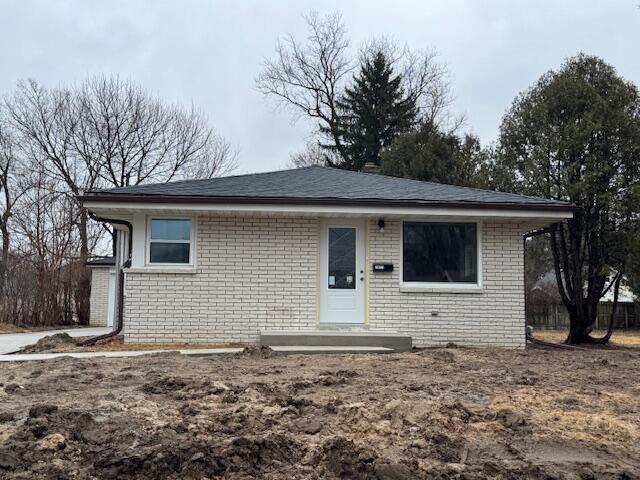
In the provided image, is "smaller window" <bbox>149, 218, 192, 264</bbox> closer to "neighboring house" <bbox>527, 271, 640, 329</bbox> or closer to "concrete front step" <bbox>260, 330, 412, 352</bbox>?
"concrete front step" <bbox>260, 330, 412, 352</bbox>

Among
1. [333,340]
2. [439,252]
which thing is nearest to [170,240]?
[333,340]

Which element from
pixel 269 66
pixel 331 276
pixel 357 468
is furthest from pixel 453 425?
pixel 269 66

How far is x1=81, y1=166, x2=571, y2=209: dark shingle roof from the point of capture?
9695 mm

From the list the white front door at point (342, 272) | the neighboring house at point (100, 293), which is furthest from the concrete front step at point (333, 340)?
the neighboring house at point (100, 293)

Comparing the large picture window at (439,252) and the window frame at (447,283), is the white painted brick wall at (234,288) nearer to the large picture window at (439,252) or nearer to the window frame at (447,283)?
the window frame at (447,283)

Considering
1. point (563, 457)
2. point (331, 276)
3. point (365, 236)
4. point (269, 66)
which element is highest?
point (269, 66)

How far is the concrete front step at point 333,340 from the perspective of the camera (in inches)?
362

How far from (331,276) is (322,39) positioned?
2563 centimetres

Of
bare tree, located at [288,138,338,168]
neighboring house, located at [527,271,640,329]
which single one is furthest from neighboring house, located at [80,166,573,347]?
bare tree, located at [288,138,338,168]

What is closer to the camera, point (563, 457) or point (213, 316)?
point (563, 457)

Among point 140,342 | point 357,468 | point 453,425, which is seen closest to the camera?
point 357,468

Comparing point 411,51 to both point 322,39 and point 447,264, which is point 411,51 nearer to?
point 322,39

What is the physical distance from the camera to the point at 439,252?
10609 mm

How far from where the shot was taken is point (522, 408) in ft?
16.5
